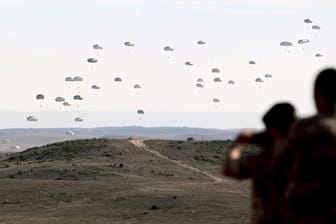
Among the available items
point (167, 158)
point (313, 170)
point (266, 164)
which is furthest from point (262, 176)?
point (167, 158)

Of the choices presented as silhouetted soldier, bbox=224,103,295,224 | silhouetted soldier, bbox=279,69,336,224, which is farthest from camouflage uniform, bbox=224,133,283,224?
silhouetted soldier, bbox=279,69,336,224

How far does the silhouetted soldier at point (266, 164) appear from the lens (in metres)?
7.86

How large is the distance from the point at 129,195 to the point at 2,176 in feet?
47.6

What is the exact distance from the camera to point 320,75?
25.2 ft

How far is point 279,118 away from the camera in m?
8.06

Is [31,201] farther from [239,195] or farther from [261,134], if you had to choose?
[261,134]

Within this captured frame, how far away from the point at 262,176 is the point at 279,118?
1.56 ft

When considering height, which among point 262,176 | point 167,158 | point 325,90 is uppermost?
point 167,158

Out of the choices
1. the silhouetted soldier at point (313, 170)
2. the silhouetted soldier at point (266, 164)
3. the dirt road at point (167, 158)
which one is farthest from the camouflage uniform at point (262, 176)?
the dirt road at point (167, 158)

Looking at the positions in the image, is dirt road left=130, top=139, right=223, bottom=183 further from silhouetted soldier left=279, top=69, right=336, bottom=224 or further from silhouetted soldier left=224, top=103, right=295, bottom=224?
silhouetted soldier left=279, top=69, right=336, bottom=224

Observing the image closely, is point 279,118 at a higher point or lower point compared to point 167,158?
lower

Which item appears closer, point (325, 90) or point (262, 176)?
point (325, 90)

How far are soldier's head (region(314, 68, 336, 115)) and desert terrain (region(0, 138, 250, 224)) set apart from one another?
27.4 m

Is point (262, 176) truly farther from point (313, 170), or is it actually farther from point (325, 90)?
point (325, 90)
